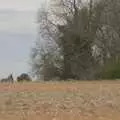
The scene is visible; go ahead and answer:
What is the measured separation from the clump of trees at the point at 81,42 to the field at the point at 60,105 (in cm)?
2891

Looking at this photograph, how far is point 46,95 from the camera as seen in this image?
754 inches

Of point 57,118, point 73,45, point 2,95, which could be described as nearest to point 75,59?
point 73,45

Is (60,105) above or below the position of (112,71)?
below

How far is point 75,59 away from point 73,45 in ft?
4.92

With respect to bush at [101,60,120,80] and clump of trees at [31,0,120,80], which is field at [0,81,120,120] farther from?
clump of trees at [31,0,120,80]

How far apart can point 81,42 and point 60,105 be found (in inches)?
1417

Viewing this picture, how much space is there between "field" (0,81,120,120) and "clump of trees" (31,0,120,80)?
28.9 m

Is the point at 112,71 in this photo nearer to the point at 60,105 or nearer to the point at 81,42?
the point at 81,42

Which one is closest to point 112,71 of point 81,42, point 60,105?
point 81,42

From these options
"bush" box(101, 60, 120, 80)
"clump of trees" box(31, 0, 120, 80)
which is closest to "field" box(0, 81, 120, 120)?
"bush" box(101, 60, 120, 80)

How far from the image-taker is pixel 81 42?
52.4 meters

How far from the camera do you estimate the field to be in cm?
1485

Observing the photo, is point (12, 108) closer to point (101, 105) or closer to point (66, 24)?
point (101, 105)

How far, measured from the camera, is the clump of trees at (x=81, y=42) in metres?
50.5
